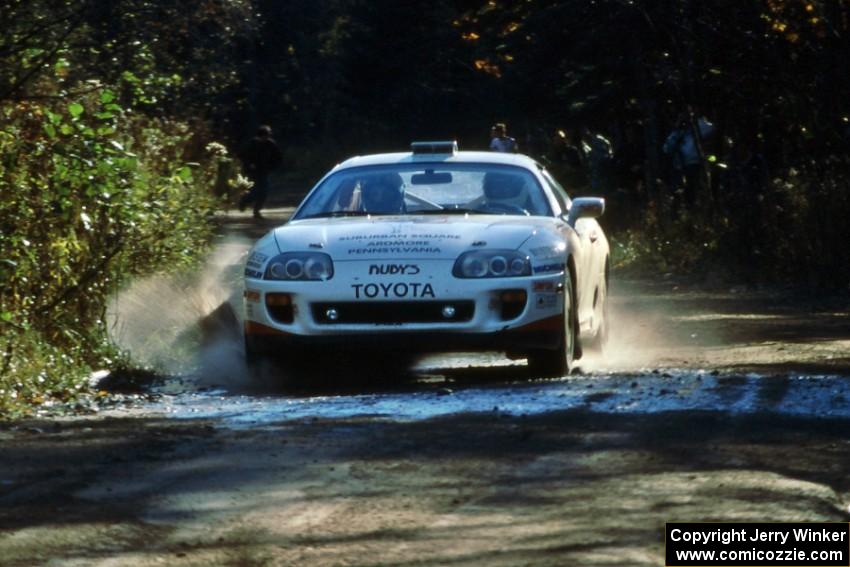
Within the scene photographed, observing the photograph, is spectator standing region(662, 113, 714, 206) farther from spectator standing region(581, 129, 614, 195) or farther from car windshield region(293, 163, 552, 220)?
car windshield region(293, 163, 552, 220)

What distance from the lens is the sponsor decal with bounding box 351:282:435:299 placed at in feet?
34.6

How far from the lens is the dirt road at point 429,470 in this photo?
5.88 metres

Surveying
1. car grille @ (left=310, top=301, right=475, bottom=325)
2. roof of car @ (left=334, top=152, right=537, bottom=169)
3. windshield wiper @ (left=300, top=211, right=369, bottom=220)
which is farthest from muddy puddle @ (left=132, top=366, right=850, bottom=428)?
roof of car @ (left=334, top=152, right=537, bottom=169)

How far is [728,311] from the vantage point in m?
17.4

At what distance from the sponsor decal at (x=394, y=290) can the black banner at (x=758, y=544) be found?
4661mm

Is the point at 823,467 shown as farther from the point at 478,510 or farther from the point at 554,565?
the point at 554,565

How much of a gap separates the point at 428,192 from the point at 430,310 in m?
1.57

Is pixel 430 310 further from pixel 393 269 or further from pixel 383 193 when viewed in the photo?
pixel 383 193

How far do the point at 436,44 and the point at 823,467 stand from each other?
58.5 meters

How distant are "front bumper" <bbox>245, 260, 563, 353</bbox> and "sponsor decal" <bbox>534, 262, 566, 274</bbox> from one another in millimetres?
31

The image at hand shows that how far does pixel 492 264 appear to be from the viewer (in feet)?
34.8

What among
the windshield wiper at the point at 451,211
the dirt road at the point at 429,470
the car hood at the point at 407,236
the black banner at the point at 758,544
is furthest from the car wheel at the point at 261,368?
the black banner at the point at 758,544

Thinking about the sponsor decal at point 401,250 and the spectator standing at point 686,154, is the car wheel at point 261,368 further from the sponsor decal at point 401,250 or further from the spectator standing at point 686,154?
the spectator standing at point 686,154

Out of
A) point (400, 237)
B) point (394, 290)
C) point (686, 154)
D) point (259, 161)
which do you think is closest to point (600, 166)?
point (686, 154)
